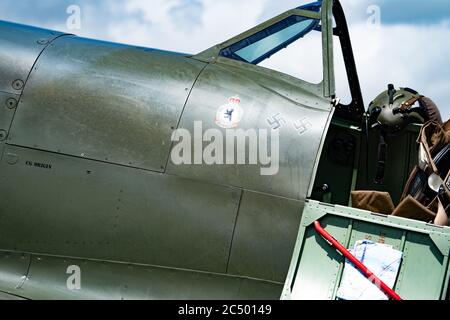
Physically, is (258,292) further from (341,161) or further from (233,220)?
(341,161)

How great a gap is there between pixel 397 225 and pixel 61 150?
2.58 meters

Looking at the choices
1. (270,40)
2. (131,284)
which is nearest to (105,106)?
(131,284)

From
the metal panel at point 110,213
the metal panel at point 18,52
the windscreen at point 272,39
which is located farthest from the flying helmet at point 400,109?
the metal panel at point 18,52

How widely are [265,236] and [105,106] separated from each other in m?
1.62

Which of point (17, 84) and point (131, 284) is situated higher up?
point (17, 84)

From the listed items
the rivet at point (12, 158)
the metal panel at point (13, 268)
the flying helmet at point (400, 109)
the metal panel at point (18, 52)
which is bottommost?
the metal panel at point (13, 268)

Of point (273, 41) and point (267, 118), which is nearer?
point (267, 118)

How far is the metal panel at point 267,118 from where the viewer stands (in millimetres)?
5027

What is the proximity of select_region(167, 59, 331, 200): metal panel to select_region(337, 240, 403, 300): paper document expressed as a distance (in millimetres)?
581

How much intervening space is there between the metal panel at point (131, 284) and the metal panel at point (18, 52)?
1.45 metres

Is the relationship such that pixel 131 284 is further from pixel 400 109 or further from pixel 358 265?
pixel 400 109

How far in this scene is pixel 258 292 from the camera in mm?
4977

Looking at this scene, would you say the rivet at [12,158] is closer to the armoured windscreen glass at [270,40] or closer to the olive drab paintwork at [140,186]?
the olive drab paintwork at [140,186]

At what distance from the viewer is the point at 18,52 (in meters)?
5.68
